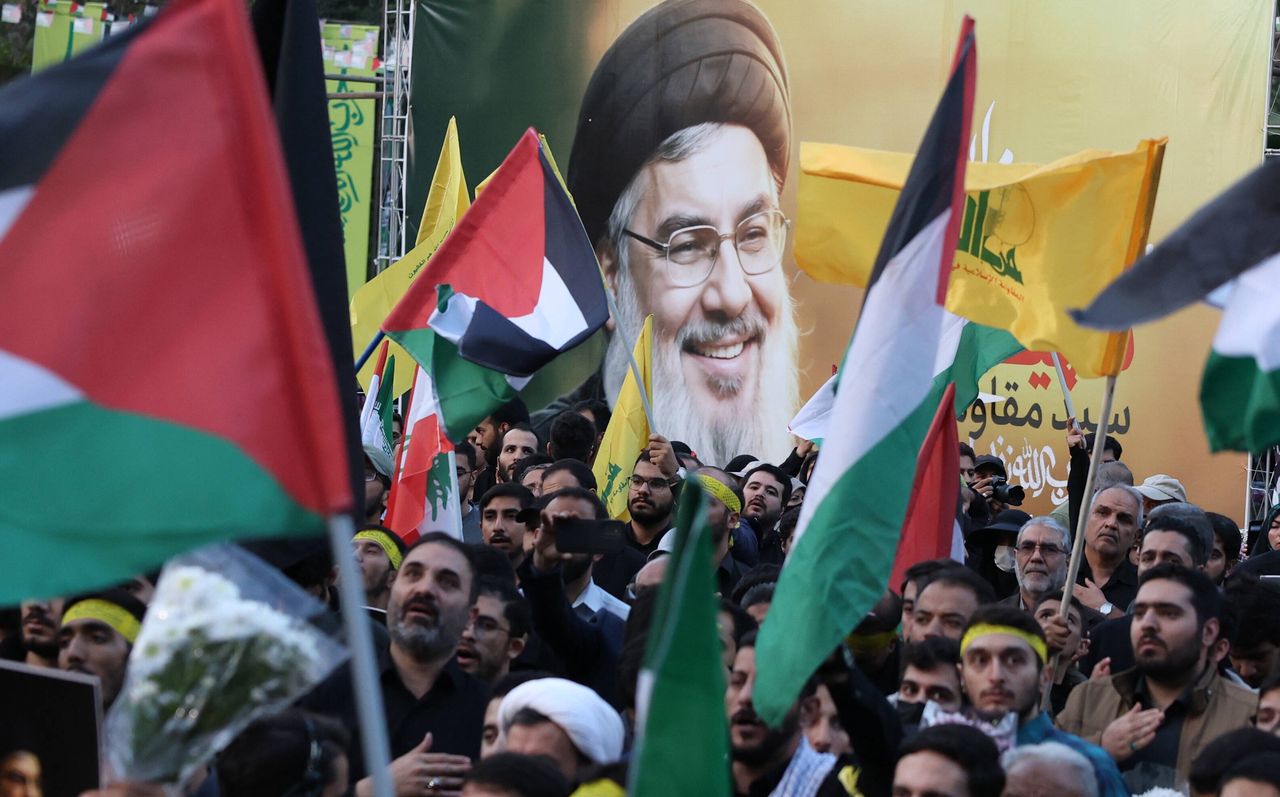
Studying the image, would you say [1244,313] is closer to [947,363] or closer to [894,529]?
[894,529]

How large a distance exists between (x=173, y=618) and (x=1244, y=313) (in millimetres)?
1951

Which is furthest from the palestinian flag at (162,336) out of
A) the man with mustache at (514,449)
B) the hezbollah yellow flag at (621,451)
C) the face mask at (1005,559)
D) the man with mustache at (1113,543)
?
the man with mustache at (514,449)

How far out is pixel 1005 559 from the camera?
7672 mm

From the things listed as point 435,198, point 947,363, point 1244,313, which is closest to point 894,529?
point 1244,313

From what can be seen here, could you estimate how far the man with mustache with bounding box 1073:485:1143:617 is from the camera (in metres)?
7.18

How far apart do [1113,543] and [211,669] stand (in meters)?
5.17

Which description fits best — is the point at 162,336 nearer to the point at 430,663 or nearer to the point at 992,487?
the point at 430,663

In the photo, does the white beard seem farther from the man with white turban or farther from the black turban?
the man with white turban

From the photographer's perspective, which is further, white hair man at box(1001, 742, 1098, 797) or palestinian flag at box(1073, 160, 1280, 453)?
white hair man at box(1001, 742, 1098, 797)

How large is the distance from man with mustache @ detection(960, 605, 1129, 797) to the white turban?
0.93m

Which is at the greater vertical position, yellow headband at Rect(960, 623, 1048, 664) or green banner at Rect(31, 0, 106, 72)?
green banner at Rect(31, 0, 106, 72)

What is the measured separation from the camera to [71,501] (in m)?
2.69

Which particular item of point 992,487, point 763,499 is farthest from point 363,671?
point 992,487

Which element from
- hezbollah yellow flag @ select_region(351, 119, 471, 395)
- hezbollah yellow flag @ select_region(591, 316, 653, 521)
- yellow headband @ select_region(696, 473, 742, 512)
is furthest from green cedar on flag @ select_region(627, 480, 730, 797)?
hezbollah yellow flag @ select_region(351, 119, 471, 395)
